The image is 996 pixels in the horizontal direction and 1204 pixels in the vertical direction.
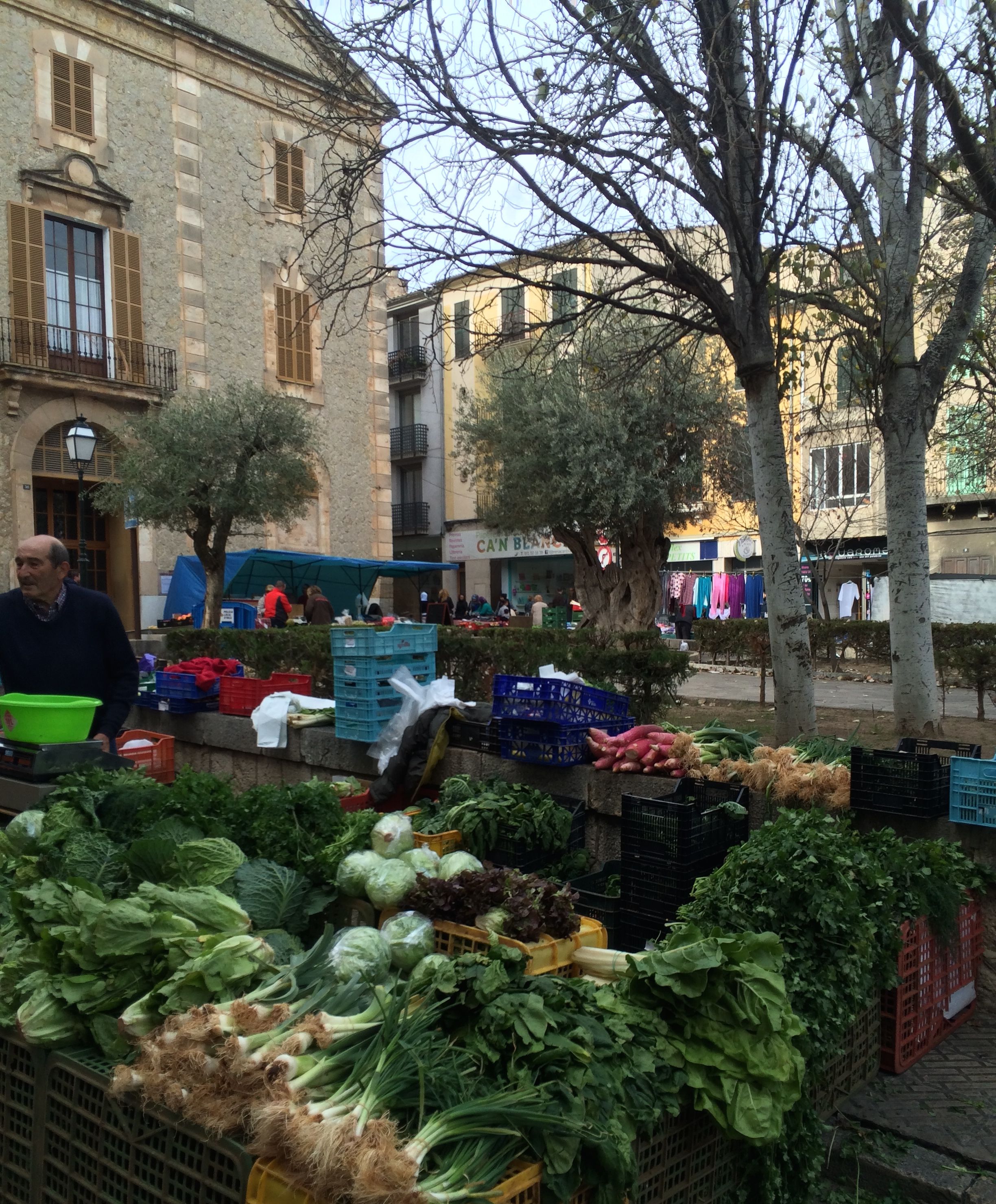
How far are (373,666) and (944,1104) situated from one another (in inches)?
177

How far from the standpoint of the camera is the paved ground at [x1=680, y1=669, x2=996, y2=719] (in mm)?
12188

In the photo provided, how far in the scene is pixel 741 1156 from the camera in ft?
9.02

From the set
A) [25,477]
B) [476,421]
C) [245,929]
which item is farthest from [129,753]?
[476,421]

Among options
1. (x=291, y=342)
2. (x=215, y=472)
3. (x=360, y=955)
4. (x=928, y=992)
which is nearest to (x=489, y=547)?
(x=291, y=342)

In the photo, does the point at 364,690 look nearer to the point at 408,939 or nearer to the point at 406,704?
the point at 406,704

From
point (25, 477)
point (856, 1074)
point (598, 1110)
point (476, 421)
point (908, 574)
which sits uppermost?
point (476, 421)

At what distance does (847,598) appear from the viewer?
2972 cm

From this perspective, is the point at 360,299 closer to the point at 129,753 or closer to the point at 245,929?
the point at 129,753

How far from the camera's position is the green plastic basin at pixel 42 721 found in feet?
14.6

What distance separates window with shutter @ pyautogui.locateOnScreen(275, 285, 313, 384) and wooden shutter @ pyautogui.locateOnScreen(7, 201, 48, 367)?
21.4 feet

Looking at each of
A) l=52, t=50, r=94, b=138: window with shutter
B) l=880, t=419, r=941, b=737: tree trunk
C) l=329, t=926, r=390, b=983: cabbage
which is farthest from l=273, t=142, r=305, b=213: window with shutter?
l=329, t=926, r=390, b=983: cabbage

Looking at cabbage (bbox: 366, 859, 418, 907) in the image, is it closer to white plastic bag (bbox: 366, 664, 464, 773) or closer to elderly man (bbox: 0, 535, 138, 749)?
elderly man (bbox: 0, 535, 138, 749)

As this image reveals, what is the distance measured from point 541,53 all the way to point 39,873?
18.2 ft

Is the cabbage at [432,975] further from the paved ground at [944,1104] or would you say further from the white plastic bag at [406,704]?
the white plastic bag at [406,704]
